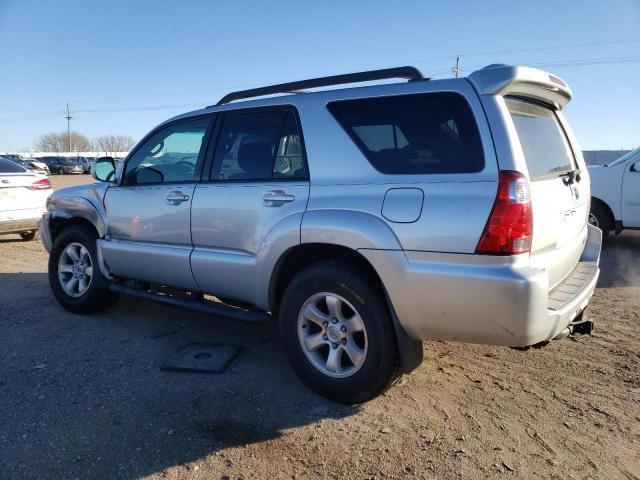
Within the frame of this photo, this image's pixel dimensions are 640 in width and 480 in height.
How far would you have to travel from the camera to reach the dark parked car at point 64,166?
158ft

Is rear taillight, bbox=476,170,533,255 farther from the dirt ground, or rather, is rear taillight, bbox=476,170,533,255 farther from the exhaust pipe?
the dirt ground

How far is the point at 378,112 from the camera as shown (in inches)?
123

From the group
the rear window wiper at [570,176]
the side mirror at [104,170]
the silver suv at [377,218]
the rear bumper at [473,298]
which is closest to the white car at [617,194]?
the silver suv at [377,218]

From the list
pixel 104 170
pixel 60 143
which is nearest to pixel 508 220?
pixel 104 170

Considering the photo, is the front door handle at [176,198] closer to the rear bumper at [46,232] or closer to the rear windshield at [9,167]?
the rear bumper at [46,232]

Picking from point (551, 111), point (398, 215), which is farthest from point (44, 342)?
point (551, 111)

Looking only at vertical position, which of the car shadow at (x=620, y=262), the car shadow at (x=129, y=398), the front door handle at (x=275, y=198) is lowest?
the car shadow at (x=129, y=398)

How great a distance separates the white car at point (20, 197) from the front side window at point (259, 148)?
19.7 ft

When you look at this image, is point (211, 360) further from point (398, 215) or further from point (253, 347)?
point (398, 215)

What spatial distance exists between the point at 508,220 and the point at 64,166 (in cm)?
5300

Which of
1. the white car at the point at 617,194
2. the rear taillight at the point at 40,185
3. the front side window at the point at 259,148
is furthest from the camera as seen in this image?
the rear taillight at the point at 40,185

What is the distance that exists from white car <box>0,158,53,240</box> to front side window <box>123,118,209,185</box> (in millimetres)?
4934

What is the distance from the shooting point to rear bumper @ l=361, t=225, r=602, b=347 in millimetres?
2561

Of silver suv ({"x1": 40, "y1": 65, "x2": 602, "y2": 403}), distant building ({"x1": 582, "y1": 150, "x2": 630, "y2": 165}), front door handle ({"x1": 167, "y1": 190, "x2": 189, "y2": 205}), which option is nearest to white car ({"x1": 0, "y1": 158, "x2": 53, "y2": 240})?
silver suv ({"x1": 40, "y1": 65, "x2": 602, "y2": 403})
